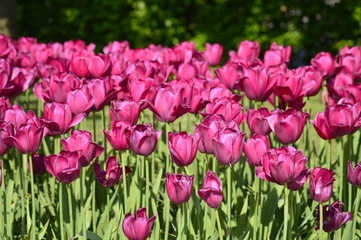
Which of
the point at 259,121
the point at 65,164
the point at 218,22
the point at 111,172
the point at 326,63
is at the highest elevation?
the point at 218,22

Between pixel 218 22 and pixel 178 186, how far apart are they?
809 centimetres

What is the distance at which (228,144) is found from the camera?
2.65m

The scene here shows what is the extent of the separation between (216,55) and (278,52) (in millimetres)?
674

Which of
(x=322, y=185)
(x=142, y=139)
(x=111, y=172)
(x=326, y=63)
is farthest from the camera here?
(x=326, y=63)

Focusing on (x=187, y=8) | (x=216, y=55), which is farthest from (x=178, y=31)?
(x=216, y=55)

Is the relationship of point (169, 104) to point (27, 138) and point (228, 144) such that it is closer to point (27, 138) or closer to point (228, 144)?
point (228, 144)

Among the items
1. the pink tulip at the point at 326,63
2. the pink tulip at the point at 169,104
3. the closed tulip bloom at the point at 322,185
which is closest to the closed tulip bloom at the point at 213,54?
the pink tulip at the point at 326,63

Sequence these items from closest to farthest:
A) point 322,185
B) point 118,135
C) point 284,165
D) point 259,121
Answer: point 284,165 < point 322,185 < point 118,135 < point 259,121

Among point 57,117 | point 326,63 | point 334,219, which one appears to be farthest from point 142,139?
point 326,63

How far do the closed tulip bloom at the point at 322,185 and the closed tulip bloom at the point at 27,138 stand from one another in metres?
1.08

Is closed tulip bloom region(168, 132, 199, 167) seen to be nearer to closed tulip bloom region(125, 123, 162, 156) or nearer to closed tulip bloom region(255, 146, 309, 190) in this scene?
closed tulip bloom region(125, 123, 162, 156)

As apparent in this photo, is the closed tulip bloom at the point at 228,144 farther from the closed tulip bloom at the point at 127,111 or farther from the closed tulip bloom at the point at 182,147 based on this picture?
the closed tulip bloom at the point at 127,111

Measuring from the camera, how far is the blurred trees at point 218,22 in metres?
10.4

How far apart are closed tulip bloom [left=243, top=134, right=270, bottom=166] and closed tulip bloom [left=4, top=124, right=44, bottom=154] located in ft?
2.70
